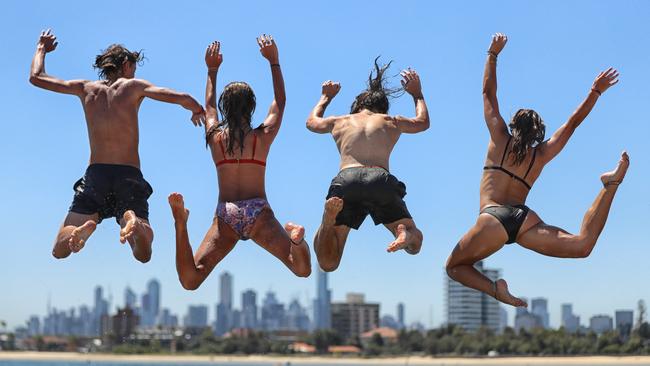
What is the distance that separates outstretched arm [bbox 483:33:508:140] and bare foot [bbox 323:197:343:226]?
2.72 m

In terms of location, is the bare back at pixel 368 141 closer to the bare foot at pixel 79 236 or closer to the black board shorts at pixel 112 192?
the black board shorts at pixel 112 192

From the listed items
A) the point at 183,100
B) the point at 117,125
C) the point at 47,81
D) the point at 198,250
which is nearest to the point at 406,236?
the point at 198,250

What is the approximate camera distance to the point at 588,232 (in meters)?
16.7

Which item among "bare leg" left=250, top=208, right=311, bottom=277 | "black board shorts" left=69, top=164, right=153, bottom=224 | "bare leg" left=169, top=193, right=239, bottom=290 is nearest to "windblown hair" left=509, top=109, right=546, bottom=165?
"bare leg" left=250, top=208, right=311, bottom=277

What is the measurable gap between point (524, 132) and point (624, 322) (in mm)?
170297

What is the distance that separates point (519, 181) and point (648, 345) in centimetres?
14416

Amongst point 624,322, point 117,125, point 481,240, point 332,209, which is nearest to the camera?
point 332,209

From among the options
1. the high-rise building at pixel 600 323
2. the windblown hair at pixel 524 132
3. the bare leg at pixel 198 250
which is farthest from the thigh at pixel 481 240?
the high-rise building at pixel 600 323

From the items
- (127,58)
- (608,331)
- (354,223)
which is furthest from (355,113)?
(608,331)

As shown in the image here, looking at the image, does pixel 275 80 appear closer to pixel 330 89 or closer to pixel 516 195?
pixel 330 89

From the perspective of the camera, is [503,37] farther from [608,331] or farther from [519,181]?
[608,331]

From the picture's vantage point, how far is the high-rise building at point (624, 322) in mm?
164500

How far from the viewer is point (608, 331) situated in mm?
169125

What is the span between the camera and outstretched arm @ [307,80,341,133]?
18312 mm
